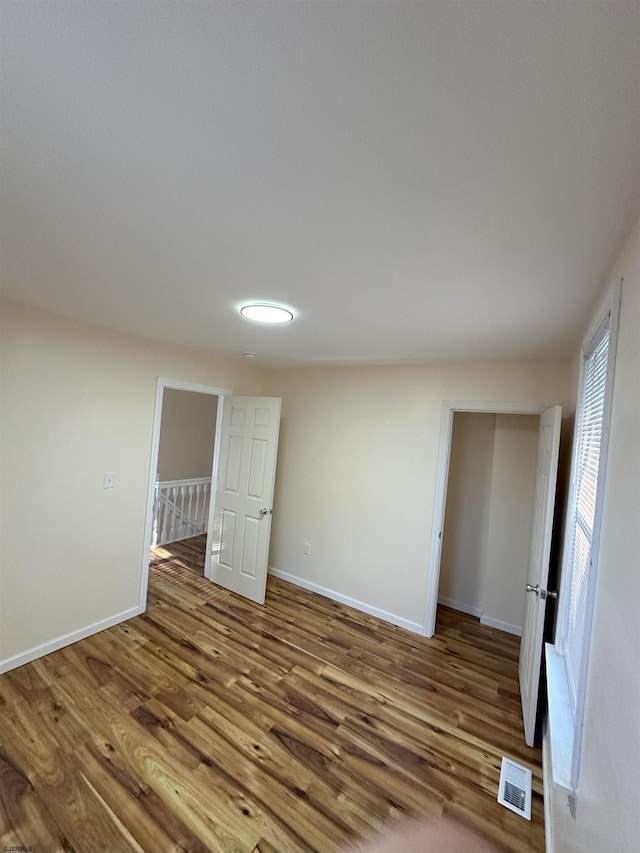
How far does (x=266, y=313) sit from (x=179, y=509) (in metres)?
3.92

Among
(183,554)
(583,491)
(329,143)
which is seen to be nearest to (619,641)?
(583,491)

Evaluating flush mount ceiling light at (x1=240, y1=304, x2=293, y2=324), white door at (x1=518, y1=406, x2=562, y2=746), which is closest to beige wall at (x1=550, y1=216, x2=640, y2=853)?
white door at (x1=518, y1=406, x2=562, y2=746)

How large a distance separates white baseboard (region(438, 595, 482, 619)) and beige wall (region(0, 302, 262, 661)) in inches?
118

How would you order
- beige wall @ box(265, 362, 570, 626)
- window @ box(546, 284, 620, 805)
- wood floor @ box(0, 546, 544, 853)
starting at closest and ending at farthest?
window @ box(546, 284, 620, 805) → wood floor @ box(0, 546, 544, 853) → beige wall @ box(265, 362, 570, 626)

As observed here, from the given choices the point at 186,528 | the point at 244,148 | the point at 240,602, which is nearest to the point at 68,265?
the point at 244,148

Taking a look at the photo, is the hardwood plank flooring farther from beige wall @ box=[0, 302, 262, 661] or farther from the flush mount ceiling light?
the flush mount ceiling light

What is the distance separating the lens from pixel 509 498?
3.17m

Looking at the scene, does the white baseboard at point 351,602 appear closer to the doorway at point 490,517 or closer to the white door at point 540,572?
the doorway at point 490,517

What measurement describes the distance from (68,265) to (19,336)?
103cm

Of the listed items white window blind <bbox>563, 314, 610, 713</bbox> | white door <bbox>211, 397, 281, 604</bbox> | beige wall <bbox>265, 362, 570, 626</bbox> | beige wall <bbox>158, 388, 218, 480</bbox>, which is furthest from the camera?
beige wall <bbox>158, 388, 218, 480</bbox>

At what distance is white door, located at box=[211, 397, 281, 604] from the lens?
3.39 m

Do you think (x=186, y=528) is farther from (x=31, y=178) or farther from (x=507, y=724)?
(x=31, y=178)

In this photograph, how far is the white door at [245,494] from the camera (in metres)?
3.39

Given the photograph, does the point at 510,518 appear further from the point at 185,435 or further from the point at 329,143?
the point at 185,435
